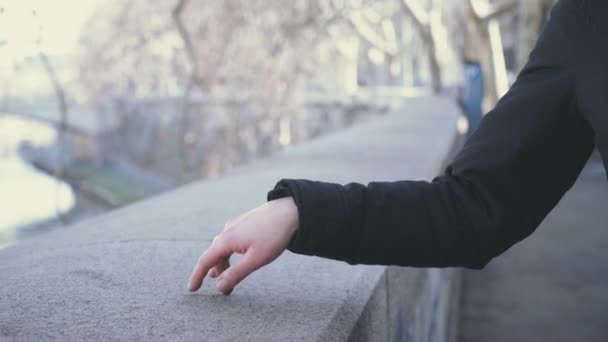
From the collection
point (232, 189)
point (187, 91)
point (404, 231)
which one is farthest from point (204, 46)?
point (404, 231)

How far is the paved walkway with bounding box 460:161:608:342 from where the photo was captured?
4215 mm

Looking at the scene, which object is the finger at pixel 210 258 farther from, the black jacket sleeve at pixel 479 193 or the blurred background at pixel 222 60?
the blurred background at pixel 222 60

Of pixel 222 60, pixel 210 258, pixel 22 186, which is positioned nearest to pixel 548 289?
pixel 210 258

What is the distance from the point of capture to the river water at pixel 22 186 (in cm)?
1772

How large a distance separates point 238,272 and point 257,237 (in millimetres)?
106

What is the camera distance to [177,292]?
156cm

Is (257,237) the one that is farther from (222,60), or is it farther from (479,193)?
(222,60)

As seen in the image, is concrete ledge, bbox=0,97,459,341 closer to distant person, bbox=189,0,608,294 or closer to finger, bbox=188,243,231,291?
finger, bbox=188,243,231,291

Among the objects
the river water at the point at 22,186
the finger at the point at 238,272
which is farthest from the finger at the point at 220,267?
the river water at the point at 22,186

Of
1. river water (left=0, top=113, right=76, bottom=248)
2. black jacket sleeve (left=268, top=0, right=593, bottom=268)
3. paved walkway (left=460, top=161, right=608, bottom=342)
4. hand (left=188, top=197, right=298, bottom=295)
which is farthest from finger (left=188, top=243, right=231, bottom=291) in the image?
river water (left=0, top=113, right=76, bottom=248)

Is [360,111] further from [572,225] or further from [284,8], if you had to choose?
[572,225]

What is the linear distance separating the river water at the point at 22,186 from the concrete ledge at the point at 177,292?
5181 mm

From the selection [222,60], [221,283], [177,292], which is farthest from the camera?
[222,60]

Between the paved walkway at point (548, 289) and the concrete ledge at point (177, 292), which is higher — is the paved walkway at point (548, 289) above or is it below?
below
